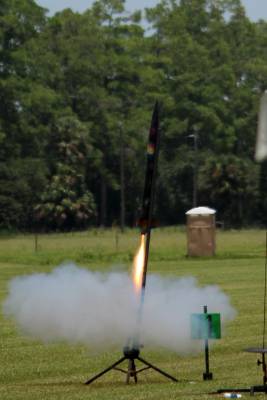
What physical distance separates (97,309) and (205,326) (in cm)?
242

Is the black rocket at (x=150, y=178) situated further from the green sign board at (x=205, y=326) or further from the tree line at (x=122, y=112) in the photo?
the tree line at (x=122, y=112)

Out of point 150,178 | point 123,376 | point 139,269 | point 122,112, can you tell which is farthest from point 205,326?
point 122,112

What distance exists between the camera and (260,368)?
18.4 meters

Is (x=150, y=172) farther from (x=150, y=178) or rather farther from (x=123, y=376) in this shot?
(x=123, y=376)

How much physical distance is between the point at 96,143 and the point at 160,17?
23919 mm

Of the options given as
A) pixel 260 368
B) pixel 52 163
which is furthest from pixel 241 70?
pixel 260 368

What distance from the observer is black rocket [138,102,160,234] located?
17.2 metres

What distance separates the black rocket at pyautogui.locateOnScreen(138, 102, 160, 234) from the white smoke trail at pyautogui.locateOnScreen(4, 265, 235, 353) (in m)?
1.32

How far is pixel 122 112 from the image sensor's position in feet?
374

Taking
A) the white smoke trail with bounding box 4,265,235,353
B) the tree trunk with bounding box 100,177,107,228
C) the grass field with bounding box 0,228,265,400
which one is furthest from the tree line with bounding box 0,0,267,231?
the white smoke trail with bounding box 4,265,235,353

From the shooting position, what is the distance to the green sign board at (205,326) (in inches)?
642

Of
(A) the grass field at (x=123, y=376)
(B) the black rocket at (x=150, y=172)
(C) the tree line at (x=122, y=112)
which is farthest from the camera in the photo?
(C) the tree line at (x=122, y=112)

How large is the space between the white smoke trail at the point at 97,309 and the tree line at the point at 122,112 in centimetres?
7294

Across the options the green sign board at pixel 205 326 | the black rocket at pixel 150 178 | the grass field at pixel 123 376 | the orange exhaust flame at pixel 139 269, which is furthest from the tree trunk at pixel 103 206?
the green sign board at pixel 205 326
